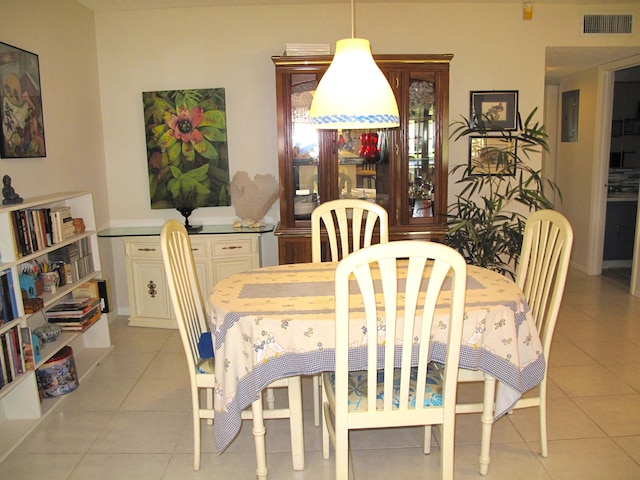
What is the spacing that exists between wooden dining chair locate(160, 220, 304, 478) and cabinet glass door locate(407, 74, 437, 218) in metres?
1.99

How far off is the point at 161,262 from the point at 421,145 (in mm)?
2121

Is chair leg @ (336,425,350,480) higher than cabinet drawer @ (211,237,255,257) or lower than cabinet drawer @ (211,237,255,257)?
lower

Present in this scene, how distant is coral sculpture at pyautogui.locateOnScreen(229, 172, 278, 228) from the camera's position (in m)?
4.09

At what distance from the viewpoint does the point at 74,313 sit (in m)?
3.19

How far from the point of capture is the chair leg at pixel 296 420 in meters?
2.14

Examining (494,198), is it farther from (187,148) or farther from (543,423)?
(187,148)

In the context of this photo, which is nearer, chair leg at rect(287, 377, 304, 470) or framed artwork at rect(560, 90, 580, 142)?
chair leg at rect(287, 377, 304, 470)

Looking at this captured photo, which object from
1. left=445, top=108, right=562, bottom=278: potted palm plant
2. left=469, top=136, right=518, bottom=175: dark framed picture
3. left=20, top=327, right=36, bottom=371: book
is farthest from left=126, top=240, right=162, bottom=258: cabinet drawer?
left=469, top=136, right=518, bottom=175: dark framed picture

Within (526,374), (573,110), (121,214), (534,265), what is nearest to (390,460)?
(526,374)

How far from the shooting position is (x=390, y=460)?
2336 mm

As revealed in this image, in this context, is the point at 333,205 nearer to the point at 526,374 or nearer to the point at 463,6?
the point at 526,374

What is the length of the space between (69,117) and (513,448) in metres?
3.40

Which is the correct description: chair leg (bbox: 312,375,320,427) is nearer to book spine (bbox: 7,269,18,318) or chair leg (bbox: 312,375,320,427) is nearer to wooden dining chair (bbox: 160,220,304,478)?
wooden dining chair (bbox: 160,220,304,478)

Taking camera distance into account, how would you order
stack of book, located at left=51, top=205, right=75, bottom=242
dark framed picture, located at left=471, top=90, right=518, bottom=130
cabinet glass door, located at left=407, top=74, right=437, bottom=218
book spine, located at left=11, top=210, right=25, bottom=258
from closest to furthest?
book spine, located at left=11, top=210, right=25, bottom=258, stack of book, located at left=51, top=205, right=75, bottom=242, cabinet glass door, located at left=407, top=74, right=437, bottom=218, dark framed picture, located at left=471, top=90, right=518, bottom=130
